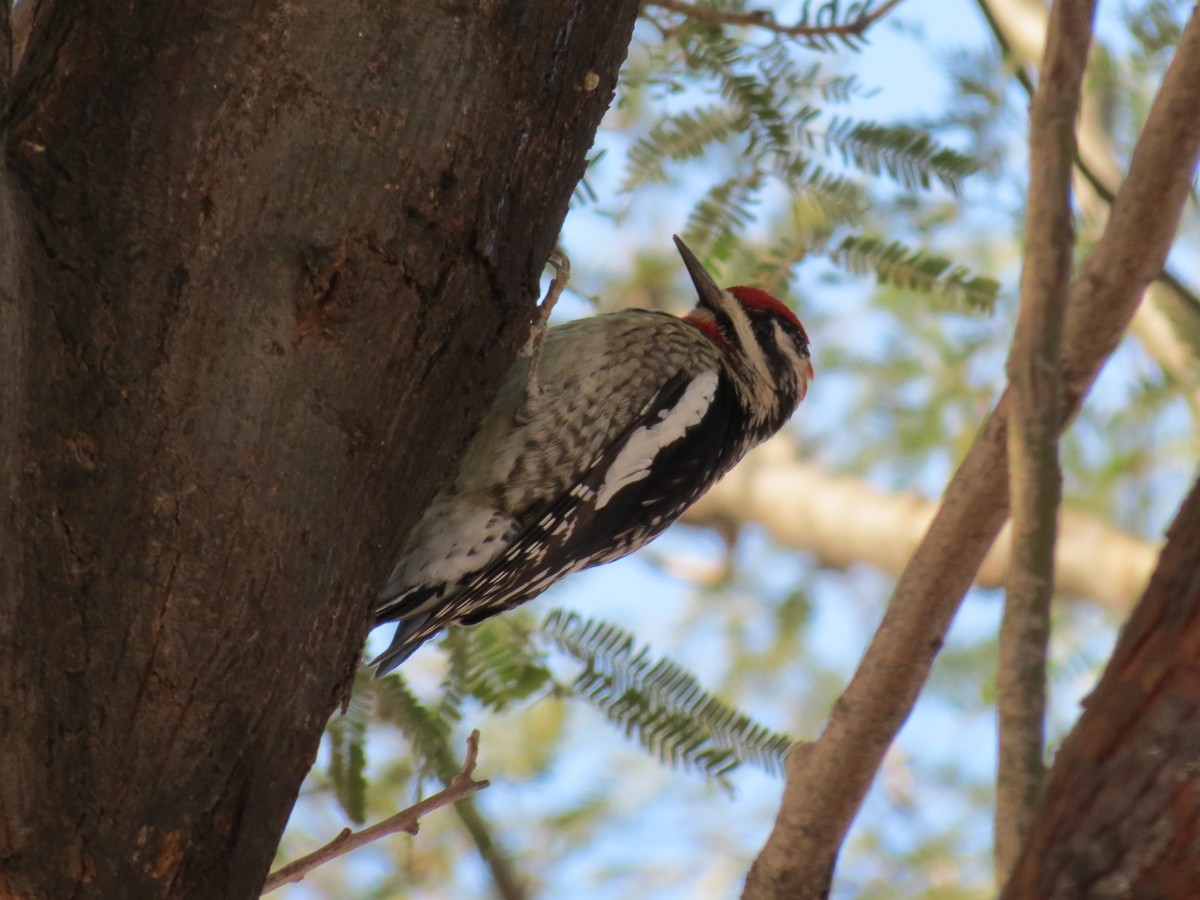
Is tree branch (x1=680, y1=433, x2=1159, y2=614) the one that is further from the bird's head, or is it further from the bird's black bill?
the bird's black bill

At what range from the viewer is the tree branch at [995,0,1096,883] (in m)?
1.80

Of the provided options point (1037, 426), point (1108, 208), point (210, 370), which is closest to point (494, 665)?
point (1037, 426)

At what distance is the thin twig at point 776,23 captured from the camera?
2.73 metres

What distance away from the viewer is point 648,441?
3137 millimetres

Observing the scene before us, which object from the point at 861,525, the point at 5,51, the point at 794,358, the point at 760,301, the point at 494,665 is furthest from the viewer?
the point at 861,525

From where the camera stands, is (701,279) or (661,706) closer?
(661,706)

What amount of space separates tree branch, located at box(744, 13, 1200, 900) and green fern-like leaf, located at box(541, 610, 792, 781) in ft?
1.88

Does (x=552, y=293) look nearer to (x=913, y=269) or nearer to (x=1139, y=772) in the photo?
(x=913, y=269)

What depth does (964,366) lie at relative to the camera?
18.9ft

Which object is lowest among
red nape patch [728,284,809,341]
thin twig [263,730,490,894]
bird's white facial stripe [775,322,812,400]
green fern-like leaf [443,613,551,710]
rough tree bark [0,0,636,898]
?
thin twig [263,730,490,894]

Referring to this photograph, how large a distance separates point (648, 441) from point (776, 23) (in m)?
0.94

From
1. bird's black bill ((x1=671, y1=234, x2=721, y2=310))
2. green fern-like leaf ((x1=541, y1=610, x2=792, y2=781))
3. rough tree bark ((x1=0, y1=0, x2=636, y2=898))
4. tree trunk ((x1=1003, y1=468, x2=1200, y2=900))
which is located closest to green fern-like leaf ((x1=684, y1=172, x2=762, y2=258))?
bird's black bill ((x1=671, y1=234, x2=721, y2=310))

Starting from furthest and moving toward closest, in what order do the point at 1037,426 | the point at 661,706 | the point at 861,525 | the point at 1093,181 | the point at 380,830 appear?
the point at 861,525 → the point at 1093,181 → the point at 661,706 → the point at 1037,426 → the point at 380,830

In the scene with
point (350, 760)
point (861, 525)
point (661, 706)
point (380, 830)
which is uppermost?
point (861, 525)
